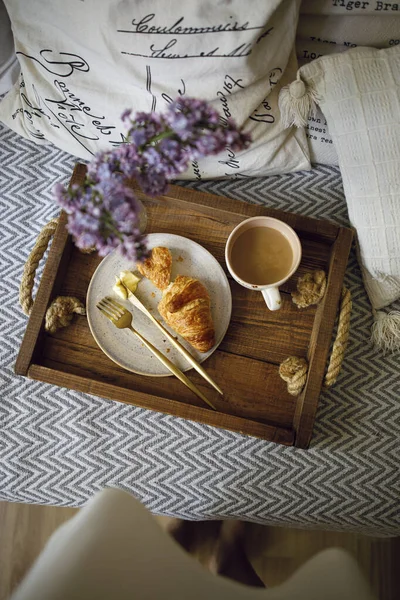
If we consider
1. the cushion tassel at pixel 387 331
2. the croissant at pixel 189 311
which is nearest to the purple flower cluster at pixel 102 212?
the croissant at pixel 189 311

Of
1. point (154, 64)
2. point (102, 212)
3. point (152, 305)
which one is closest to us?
point (102, 212)

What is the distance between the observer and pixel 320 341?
91cm

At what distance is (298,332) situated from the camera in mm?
969

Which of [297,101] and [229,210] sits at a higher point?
[297,101]

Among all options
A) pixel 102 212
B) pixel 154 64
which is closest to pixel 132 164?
pixel 102 212

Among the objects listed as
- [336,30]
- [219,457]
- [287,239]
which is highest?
[336,30]

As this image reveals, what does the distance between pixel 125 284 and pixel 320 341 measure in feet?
1.23

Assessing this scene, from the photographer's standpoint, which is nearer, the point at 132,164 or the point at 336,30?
the point at 132,164

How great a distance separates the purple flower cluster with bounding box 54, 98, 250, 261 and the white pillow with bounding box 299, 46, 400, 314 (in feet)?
1.28

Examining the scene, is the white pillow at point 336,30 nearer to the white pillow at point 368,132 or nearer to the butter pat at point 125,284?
the white pillow at point 368,132

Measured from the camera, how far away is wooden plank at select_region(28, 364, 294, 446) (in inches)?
35.3

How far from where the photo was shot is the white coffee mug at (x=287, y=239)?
881 mm

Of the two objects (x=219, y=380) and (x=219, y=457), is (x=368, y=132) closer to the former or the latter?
(x=219, y=380)

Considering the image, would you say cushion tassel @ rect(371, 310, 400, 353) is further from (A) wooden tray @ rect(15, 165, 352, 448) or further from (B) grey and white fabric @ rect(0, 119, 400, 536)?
(A) wooden tray @ rect(15, 165, 352, 448)
